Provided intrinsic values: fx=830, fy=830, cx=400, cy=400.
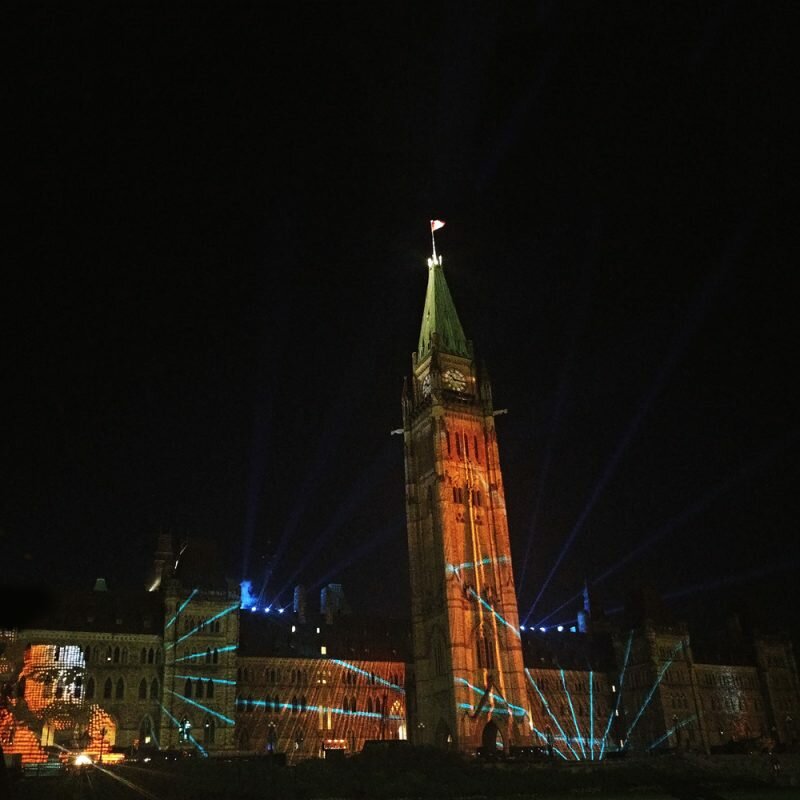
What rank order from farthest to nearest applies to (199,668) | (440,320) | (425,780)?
(440,320) → (199,668) → (425,780)

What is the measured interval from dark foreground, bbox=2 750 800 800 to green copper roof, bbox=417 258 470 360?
54530mm

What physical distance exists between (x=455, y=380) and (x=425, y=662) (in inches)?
1319

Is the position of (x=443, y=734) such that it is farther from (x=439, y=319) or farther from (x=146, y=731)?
(x=439, y=319)

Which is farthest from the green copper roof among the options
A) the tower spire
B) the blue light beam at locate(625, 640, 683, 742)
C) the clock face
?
the blue light beam at locate(625, 640, 683, 742)

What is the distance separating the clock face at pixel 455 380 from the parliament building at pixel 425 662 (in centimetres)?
17

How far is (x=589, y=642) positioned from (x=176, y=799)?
269 ft

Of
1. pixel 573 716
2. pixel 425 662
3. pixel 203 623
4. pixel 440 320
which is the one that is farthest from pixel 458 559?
pixel 440 320

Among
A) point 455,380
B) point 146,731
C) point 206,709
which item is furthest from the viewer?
point 455,380

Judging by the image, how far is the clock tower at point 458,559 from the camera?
83438 millimetres

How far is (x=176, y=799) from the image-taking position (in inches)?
1425

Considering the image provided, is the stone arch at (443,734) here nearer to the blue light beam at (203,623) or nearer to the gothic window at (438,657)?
the gothic window at (438,657)

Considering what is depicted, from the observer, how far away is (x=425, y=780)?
159 feet

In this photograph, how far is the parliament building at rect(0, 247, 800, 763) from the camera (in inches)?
2901

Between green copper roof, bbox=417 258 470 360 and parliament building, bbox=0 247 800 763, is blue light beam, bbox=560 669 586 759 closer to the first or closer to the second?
parliament building, bbox=0 247 800 763
